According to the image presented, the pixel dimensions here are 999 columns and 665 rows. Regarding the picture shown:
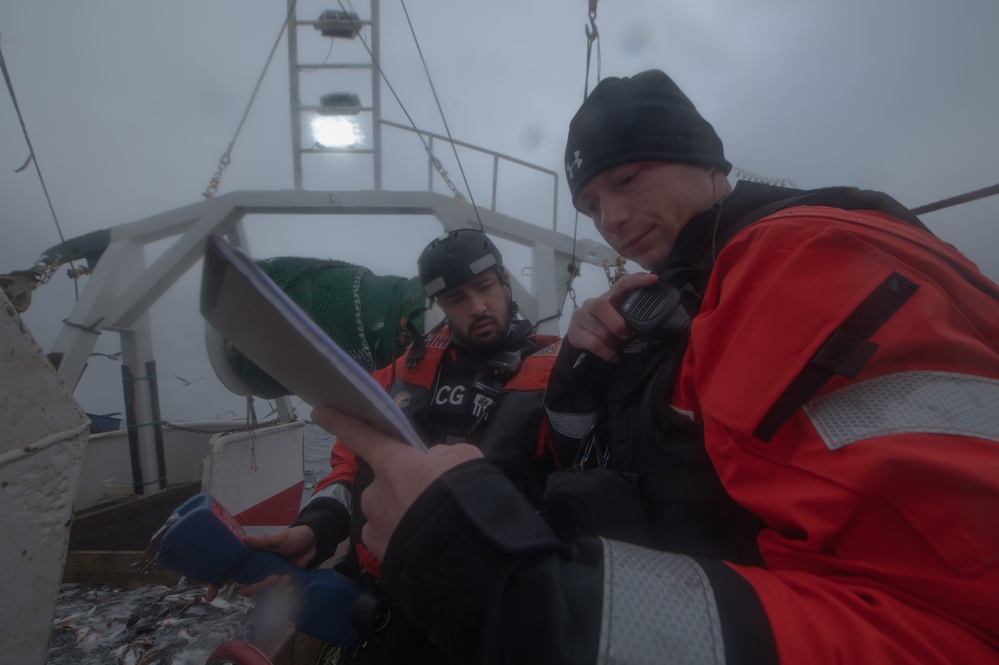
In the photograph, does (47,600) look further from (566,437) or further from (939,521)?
(939,521)

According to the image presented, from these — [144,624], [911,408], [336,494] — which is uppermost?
[911,408]

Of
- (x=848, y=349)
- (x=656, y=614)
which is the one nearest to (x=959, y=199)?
(x=848, y=349)

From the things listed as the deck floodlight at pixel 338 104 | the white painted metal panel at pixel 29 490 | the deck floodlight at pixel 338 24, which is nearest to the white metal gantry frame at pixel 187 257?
the deck floodlight at pixel 338 104

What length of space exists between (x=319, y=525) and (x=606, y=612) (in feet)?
5.47

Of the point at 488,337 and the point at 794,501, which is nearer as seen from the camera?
the point at 794,501

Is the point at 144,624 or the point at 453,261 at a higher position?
the point at 453,261

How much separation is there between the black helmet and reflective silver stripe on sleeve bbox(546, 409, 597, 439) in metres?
1.19

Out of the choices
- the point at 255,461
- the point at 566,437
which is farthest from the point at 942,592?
the point at 255,461

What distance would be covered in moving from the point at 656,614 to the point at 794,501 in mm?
267

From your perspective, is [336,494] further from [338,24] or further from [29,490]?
[338,24]

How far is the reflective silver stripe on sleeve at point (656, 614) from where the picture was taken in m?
0.50

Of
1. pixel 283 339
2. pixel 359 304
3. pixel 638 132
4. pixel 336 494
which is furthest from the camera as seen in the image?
pixel 359 304

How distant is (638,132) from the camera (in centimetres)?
131

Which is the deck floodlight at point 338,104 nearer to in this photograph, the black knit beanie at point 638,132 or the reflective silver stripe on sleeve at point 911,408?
the black knit beanie at point 638,132
